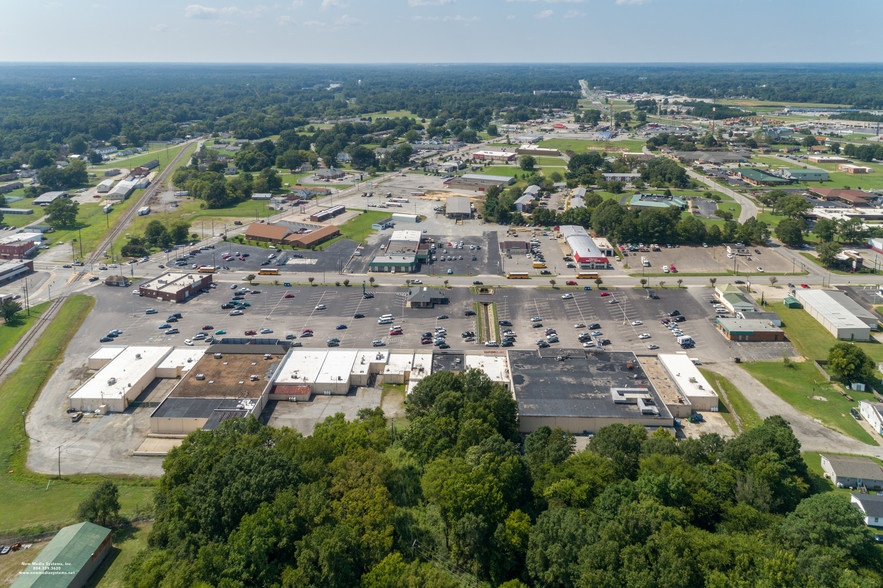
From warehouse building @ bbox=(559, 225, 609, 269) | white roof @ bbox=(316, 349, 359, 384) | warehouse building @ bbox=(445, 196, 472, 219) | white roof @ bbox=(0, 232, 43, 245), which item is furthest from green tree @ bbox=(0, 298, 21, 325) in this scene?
warehouse building @ bbox=(559, 225, 609, 269)

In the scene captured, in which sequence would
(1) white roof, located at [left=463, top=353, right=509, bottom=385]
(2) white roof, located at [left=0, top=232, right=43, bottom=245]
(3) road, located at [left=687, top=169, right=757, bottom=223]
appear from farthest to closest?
(3) road, located at [left=687, top=169, right=757, bottom=223] < (2) white roof, located at [left=0, top=232, right=43, bottom=245] < (1) white roof, located at [left=463, top=353, right=509, bottom=385]

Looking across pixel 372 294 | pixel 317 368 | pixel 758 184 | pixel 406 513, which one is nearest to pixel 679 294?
pixel 372 294

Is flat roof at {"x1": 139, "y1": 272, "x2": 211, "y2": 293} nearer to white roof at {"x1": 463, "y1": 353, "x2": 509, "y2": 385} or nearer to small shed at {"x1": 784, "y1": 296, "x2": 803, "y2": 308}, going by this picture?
white roof at {"x1": 463, "y1": 353, "x2": 509, "y2": 385}

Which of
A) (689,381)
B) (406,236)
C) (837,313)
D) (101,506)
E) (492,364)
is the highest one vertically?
(406,236)

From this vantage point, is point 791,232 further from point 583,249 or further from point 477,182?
point 477,182

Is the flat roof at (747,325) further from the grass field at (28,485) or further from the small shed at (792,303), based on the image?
the grass field at (28,485)

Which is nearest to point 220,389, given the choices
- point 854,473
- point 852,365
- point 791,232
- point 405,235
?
point 854,473
